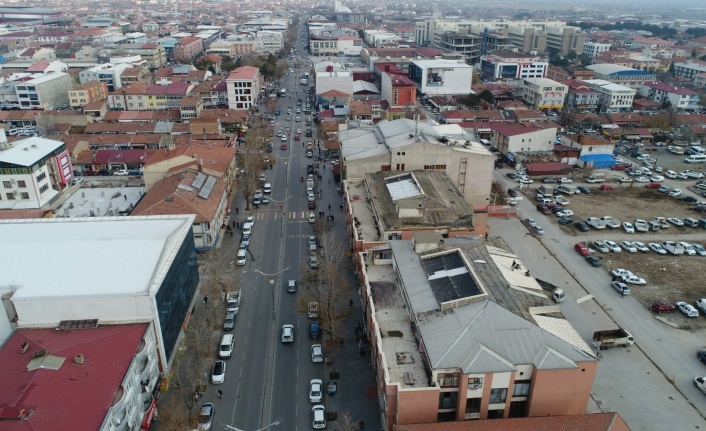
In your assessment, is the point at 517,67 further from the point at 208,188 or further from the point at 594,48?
the point at 208,188

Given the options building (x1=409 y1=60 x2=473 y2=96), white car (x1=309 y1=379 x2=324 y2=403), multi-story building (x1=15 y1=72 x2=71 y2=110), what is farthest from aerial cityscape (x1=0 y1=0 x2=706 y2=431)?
building (x1=409 y1=60 x2=473 y2=96)

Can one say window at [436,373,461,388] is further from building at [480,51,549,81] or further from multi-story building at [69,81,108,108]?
building at [480,51,549,81]

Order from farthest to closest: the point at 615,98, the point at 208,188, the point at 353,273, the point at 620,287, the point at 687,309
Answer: the point at 615,98
the point at 208,188
the point at 353,273
the point at 620,287
the point at 687,309

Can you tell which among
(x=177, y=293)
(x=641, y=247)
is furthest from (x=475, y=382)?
(x=641, y=247)

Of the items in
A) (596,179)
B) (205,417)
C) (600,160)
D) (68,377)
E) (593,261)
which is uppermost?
(68,377)

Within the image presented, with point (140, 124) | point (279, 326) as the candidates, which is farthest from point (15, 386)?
point (140, 124)
